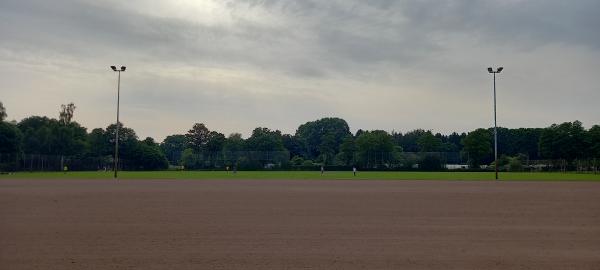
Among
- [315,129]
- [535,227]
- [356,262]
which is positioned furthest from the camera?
[315,129]

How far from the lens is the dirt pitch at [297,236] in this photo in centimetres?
808

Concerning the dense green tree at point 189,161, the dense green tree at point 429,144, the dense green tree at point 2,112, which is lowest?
the dense green tree at point 189,161

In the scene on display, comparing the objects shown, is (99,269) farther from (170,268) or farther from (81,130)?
(81,130)

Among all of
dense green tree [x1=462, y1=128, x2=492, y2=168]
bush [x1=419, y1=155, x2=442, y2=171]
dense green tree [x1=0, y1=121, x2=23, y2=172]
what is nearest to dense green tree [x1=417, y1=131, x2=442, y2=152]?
dense green tree [x1=462, y1=128, x2=492, y2=168]

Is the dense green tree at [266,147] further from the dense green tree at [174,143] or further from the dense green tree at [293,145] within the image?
the dense green tree at [174,143]

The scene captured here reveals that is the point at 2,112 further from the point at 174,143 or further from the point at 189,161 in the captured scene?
the point at 174,143

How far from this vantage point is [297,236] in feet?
34.4

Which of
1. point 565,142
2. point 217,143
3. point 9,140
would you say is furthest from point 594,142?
point 9,140

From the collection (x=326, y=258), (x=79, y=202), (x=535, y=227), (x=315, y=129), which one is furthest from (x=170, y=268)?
(x=315, y=129)

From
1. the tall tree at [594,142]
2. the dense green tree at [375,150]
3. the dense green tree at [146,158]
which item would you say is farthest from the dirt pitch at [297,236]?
the tall tree at [594,142]

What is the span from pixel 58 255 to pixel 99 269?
54.9 inches

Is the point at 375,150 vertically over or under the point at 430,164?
over

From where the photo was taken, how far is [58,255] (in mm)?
8477

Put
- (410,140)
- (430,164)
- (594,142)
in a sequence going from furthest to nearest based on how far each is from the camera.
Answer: (410,140)
(594,142)
(430,164)
